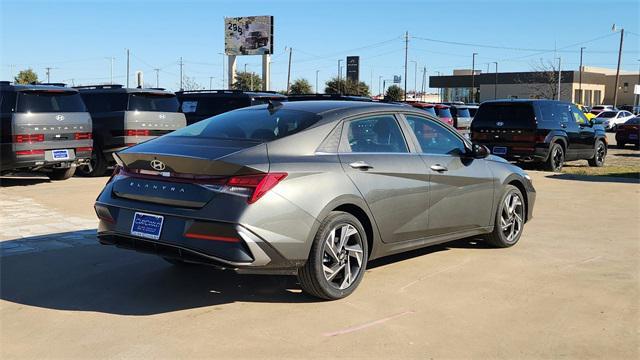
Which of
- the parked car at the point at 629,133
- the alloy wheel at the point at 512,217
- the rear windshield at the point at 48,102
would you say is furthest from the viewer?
the parked car at the point at 629,133

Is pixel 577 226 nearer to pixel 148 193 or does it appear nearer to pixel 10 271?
pixel 148 193

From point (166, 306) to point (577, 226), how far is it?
231 inches

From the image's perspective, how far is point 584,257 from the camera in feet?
21.8

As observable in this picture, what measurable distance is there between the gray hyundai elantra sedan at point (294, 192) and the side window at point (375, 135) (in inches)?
0.5

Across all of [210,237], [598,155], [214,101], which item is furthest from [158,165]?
[598,155]

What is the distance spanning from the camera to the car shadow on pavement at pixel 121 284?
4.96 meters

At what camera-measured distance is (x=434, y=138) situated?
6336mm

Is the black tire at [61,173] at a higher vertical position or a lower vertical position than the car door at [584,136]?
lower

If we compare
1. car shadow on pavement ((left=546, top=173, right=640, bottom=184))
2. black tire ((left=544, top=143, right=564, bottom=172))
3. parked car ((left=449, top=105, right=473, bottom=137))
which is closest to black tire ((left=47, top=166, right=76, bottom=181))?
car shadow on pavement ((left=546, top=173, right=640, bottom=184))

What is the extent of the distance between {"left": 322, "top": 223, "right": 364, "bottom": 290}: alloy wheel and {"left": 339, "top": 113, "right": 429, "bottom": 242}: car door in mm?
315

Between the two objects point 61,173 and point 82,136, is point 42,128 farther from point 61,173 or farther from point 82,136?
point 61,173

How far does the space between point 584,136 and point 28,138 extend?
13.8 metres

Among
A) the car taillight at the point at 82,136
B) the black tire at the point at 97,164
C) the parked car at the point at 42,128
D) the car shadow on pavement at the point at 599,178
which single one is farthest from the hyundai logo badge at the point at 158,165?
the car shadow on pavement at the point at 599,178

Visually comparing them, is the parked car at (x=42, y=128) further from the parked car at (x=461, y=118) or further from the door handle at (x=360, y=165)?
the parked car at (x=461, y=118)
